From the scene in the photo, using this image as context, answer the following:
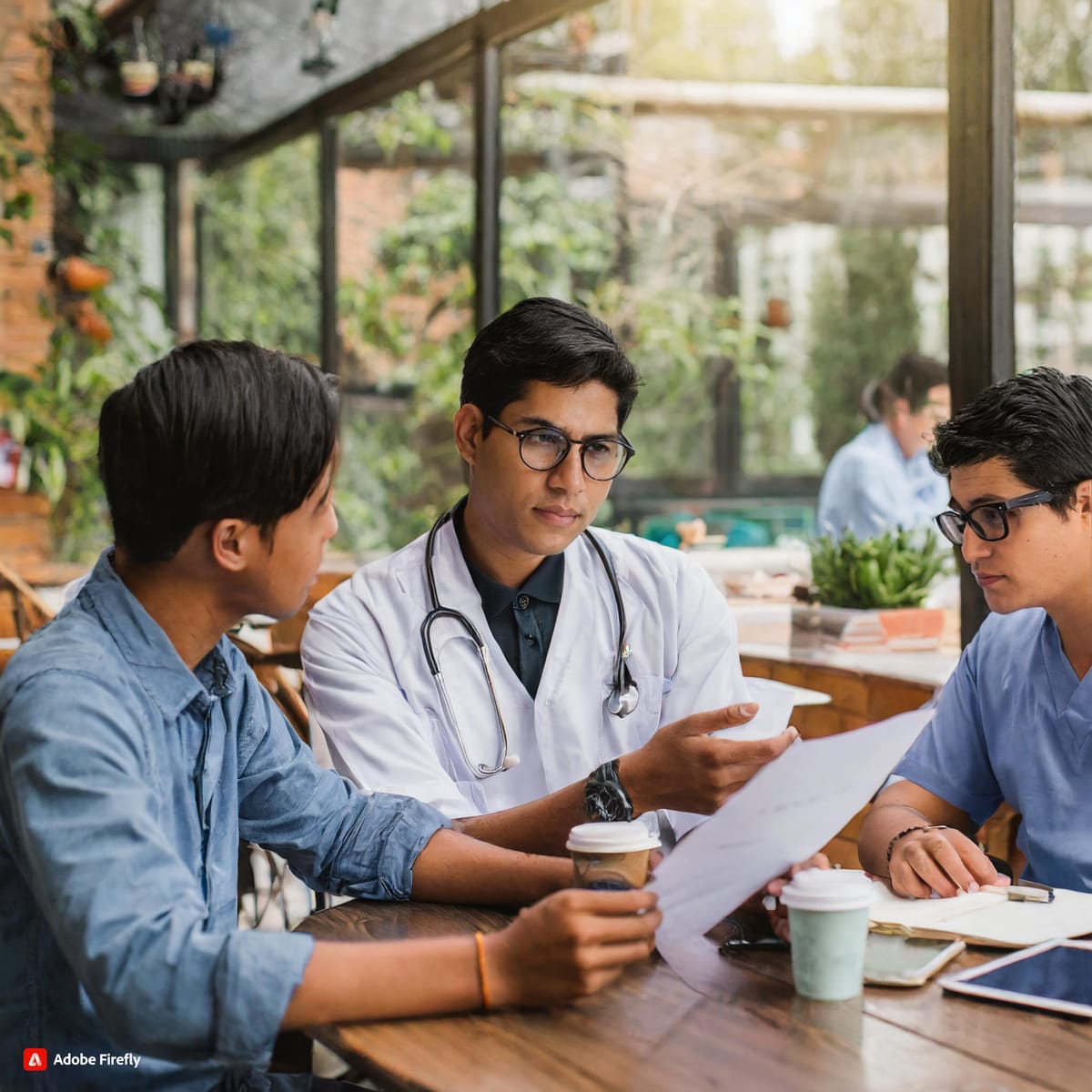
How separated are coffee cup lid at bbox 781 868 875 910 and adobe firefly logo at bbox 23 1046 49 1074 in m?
0.75

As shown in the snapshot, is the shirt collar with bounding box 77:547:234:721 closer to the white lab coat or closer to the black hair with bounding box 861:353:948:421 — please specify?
the white lab coat

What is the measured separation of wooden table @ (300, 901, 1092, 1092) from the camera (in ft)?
3.91

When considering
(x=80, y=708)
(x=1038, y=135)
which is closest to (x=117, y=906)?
(x=80, y=708)

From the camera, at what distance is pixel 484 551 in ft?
7.41

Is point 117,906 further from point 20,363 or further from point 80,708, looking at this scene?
point 20,363

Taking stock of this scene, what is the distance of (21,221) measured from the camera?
23.7ft

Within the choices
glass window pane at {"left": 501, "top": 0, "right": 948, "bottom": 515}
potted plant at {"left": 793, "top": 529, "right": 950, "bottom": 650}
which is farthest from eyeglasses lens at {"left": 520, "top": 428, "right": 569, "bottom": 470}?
glass window pane at {"left": 501, "top": 0, "right": 948, "bottom": 515}

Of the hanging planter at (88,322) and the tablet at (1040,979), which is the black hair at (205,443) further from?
the hanging planter at (88,322)

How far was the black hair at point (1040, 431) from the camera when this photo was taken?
1.99 metres

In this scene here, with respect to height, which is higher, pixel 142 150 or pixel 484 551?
pixel 142 150

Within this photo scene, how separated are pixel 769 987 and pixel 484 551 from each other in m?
1.00

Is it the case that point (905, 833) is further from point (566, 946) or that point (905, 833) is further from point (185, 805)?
point (185, 805)

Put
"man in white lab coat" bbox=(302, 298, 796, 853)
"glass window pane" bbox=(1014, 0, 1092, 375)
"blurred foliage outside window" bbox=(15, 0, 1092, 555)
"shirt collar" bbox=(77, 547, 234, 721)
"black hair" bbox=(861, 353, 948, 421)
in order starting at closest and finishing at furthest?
1. "shirt collar" bbox=(77, 547, 234, 721)
2. "man in white lab coat" bbox=(302, 298, 796, 853)
3. "black hair" bbox=(861, 353, 948, 421)
4. "glass window pane" bbox=(1014, 0, 1092, 375)
5. "blurred foliage outside window" bbox=(15, 0, 1092, 555)

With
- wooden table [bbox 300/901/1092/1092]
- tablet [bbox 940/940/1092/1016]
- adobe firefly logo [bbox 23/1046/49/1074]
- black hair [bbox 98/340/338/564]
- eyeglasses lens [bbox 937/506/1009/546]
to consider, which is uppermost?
black hair [bbox 98/340/338/564]
